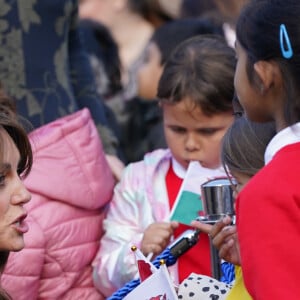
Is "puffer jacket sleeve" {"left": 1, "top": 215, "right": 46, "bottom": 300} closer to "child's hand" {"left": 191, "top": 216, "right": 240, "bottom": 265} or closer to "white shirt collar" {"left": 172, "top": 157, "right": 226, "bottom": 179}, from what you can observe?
"white shirt collar" {"left": 172, "top": 157, "right": 226, "bottom": 179}

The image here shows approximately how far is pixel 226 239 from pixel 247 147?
240 mm

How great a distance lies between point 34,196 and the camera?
129 inches

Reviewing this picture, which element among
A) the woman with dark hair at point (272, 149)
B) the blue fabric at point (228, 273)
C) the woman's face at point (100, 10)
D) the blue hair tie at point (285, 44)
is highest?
the blue hair tie at point (285, 44)

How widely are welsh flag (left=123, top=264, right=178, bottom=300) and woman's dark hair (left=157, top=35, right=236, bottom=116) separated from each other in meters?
1.00

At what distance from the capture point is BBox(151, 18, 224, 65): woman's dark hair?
15.8ft

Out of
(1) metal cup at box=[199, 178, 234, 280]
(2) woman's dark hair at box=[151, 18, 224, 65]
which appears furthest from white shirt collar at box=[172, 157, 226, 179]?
(2) woman's dark hair at box=[151, 18, 224, 65]

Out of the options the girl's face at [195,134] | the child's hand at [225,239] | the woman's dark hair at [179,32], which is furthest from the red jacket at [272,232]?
the woman's dark hair at [179,32]

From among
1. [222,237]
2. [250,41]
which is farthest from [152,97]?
[250,41]

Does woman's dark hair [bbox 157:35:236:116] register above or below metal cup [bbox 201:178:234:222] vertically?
above

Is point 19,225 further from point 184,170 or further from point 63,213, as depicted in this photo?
point 184,170

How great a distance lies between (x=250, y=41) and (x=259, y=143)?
40 centimetres

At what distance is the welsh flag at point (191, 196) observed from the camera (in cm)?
328

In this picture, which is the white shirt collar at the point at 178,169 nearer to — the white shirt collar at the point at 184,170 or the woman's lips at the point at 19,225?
the white shirt collar at the point at 184,170

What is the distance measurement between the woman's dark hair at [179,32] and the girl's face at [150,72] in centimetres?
5
